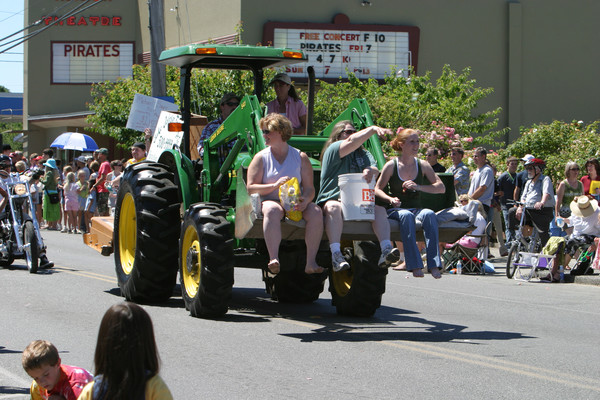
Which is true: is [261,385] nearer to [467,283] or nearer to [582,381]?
[582,381]

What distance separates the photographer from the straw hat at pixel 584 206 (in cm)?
1519

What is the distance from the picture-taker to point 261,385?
23.2 feet

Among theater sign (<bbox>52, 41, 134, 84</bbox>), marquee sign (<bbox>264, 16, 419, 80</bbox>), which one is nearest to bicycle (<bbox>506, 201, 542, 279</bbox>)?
marquee sign (<bbox>264, 16, 419, 80</bbox>)

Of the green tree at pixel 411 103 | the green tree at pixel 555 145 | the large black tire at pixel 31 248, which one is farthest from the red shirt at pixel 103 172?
the green tree at pixel 555 145

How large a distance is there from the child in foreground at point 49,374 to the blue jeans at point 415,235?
5054 millimetres

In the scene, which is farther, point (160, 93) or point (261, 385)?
point (160, 93)

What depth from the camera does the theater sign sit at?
41656 mm

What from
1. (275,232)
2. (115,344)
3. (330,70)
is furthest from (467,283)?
(330,70)

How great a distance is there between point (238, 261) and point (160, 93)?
31.9 ft

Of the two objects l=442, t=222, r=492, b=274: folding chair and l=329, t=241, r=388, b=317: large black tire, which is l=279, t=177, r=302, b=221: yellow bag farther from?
l=442, t=222, r=492, b=274: folding chair

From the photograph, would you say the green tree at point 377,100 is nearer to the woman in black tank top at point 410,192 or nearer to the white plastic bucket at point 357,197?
the woman in black tank top at point 410,192

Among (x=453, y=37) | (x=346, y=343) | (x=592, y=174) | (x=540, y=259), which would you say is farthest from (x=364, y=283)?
(x=453, y=37)

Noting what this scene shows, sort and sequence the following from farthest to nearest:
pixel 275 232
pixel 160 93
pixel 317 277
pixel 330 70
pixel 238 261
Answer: pixel 330 70, pixel 160 93, pixel 317 277, pixel 238 261, pixel 275 232

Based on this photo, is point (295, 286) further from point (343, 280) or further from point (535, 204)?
point (535, 204)
